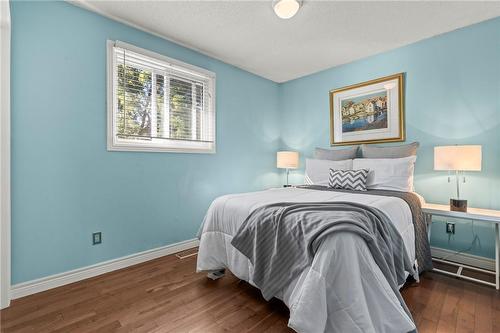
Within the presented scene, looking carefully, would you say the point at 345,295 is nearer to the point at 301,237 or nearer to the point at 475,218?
the point at 301,237

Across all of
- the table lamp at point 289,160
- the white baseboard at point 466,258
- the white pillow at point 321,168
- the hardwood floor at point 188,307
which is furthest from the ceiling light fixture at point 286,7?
the white baseboard at point 466,258

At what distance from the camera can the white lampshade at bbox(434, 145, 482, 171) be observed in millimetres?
2109

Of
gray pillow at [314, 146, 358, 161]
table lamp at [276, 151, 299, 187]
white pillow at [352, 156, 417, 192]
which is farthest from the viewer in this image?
table lamp at [276, 151, 299, 187]

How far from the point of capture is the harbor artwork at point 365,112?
3084mm

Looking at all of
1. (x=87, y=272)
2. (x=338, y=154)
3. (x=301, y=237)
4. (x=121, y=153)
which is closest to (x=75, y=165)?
(x=121, y=153)

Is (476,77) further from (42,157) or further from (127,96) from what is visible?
(42,157)

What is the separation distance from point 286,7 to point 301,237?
6.29 feet

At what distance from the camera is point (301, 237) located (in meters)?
1.42

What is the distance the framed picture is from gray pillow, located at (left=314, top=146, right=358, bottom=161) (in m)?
0.31

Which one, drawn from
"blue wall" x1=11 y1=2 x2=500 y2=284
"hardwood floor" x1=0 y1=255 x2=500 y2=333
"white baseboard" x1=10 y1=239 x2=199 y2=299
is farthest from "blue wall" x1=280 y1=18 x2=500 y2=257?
"white baseboard" x1=10 y1=239 x2=199 y2=299

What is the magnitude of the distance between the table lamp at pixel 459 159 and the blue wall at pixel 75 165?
2613 millimetres

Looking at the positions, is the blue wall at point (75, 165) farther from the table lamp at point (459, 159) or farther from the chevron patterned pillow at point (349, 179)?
the table lamp at point (459, 159)

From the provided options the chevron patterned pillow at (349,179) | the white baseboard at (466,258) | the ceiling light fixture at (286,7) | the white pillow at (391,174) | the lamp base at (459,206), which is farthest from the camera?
the chevron patterned pillow at (349,179)

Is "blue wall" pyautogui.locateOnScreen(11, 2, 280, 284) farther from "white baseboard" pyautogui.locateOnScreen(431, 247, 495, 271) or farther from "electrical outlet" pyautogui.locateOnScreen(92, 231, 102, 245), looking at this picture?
"white baseboard" pyautogui.locateOnScreen(431, 247, 495, 271)
